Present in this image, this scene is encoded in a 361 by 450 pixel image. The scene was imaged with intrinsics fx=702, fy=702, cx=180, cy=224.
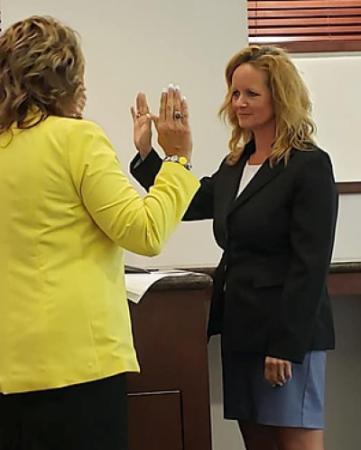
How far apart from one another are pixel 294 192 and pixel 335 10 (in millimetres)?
1376

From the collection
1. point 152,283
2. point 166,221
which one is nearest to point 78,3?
point 152,283

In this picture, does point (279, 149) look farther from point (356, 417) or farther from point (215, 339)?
point (356, 417)

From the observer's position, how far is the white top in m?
1.65

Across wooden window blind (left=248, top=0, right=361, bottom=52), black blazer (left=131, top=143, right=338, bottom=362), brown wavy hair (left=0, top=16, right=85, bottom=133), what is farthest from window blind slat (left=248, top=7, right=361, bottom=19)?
brown wavy hair (left=0, top=16, right=85, bottom=133)

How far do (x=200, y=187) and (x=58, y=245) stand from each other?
0.83 metres

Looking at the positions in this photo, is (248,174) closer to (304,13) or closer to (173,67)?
(173,67)

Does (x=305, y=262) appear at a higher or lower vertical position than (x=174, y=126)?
lower

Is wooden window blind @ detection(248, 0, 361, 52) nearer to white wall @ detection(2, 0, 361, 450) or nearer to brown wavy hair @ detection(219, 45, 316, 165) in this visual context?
white wall @ detection(2, 0, 361, 450)

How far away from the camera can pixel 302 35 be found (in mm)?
2572

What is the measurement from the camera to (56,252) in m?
1.08

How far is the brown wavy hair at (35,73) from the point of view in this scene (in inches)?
43.1

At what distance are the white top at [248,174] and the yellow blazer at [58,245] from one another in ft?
1.93

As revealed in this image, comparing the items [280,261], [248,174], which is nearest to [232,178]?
[248,174]

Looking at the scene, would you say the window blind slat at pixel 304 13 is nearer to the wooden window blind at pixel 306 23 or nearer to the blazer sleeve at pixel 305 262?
the wooden window blind at pixel 306 23
